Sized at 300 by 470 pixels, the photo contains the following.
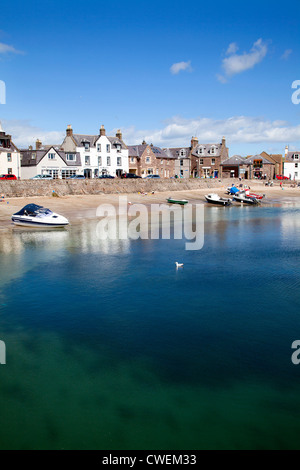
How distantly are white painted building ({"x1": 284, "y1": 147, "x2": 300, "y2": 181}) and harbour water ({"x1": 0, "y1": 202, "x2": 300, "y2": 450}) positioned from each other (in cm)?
9258

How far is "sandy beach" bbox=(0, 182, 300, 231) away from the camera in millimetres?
43719

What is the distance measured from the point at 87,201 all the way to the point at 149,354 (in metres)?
43.1

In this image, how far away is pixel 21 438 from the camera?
891 cm

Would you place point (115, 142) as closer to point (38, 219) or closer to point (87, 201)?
point (87, 201)

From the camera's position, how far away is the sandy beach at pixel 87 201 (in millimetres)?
43719

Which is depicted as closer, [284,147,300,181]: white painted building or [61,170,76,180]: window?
[61,170,76,180]: window

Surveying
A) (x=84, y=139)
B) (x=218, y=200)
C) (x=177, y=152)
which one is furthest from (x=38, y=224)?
(x=177, y=152)

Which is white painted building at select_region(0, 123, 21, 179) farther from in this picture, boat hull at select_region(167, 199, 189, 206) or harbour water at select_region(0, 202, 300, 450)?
harbour water at select_region(0, 202, 300, 450)

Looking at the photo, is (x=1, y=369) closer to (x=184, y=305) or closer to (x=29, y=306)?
(x=29, y=306)

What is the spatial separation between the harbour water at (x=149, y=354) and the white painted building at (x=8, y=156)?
4691 cm

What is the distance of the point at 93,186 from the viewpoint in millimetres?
61188

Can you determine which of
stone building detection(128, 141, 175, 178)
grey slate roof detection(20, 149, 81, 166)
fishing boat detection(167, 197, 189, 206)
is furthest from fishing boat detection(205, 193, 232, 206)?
stone building detection(128, 141, 175, 178)

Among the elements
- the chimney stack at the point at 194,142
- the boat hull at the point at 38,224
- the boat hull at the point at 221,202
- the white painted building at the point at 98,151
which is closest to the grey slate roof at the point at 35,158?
the white painted building at the point at 98,151

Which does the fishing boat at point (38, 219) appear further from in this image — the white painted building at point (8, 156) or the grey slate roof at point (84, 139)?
the grey slate roof at point (84, 139)
